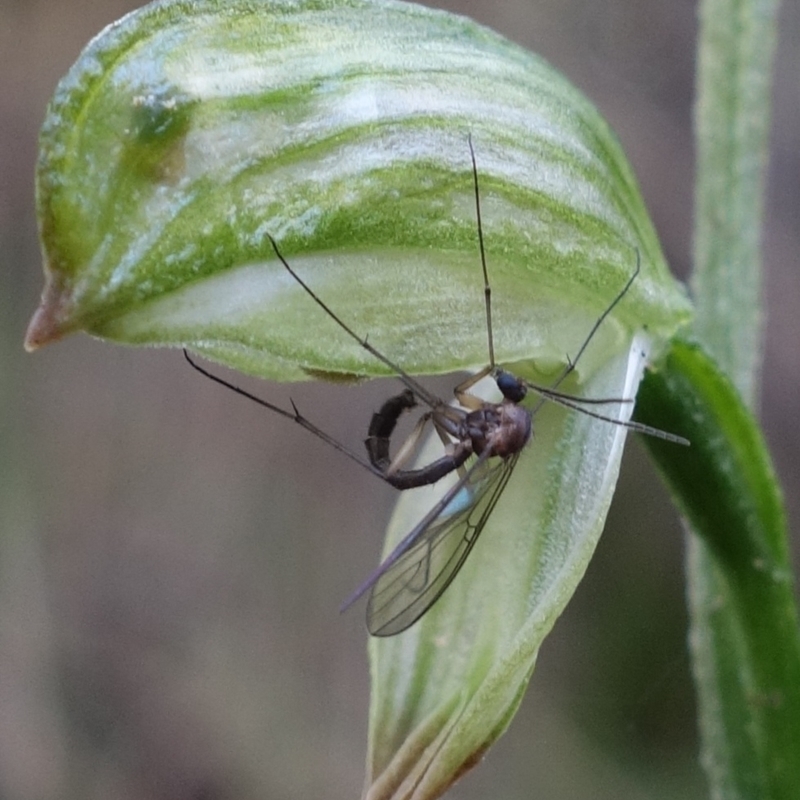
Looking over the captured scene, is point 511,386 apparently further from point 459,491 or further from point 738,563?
point 738,563

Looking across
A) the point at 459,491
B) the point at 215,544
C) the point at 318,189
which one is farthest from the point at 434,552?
the point at 215,544

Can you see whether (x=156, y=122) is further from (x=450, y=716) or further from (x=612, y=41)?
(x=612, y=41)

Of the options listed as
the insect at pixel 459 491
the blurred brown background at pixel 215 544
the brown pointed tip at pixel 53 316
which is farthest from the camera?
the blurred brown background at pixel 215 544

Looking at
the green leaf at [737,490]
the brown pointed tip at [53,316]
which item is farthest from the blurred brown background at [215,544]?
the brown pointed tip at [53,316]

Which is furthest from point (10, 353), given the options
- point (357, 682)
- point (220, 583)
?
point (357, 682)

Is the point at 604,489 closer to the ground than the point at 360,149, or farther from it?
closer to the ground

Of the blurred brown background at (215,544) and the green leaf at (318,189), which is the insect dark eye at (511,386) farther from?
the blurred brown background at (215,544)
